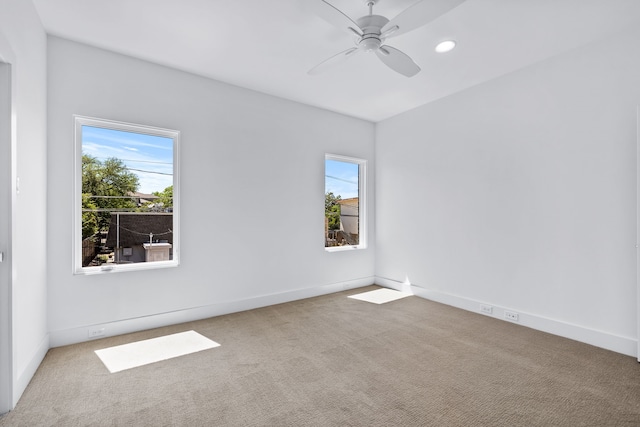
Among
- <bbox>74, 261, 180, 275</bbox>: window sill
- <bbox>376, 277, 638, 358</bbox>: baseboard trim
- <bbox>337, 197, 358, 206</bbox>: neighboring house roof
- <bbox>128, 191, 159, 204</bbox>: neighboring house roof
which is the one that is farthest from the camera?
<bbox>337, 197, 358, 206</bbox>: neighboring house roof

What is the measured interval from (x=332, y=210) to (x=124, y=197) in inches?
111

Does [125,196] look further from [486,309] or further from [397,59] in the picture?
[486,309]

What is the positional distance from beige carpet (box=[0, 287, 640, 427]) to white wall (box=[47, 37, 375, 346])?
41cm

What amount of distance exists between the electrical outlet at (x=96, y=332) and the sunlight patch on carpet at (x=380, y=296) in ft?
9.82

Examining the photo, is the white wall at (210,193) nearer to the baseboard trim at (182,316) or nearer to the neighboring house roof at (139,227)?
the baseboard trim at (182,316)

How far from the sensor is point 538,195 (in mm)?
3281

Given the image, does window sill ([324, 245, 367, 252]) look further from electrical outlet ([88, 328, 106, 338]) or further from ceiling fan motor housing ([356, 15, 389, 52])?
ceiling fan motor housing ([356, 15, 389, 52])

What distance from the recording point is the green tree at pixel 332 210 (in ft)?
15.9

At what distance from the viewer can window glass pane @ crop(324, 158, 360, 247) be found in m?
4.86

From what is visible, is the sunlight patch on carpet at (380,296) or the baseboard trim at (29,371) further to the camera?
the sunlight patch on carpet at (380,296)

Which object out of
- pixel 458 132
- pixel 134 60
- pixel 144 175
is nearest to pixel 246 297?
pixel 144 175

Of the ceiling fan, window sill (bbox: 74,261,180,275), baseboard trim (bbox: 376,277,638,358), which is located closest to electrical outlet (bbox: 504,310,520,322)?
baseboard trim (bbox: 376,277,638,358)

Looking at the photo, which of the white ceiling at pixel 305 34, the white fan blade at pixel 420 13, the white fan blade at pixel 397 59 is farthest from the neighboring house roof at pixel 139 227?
the white fan blade at pixel 420 13

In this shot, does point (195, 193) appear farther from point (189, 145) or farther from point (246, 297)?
point (246, 297)
